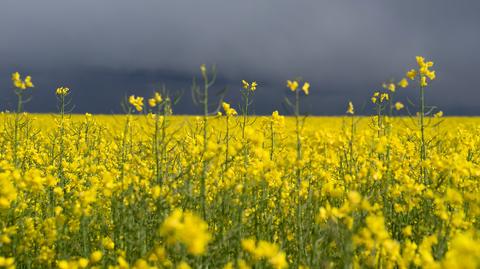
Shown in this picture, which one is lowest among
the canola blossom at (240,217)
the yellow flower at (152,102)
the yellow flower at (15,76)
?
the canola blossom at (240,217)

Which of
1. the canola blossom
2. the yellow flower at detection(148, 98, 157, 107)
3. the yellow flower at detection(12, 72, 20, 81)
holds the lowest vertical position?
the canola blossom

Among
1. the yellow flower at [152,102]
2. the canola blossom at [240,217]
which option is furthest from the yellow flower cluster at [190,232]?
the yellow flower at [152,102]

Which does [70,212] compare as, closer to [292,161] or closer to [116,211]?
[116,211]

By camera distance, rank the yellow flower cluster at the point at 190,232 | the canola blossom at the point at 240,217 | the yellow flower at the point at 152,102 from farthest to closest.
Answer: the yellow flower at the point at 152,102 < the canola blossom at the point at 240,217 < the yellow flower cluster at the point at 190,232

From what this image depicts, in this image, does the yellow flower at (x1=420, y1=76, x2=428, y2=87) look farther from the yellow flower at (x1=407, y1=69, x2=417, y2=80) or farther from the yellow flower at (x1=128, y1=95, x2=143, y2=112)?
the yellow flower at (x1=128, y1=95, x2=143, y2=112)

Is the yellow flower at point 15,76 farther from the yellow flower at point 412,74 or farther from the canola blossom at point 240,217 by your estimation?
the yellow flower at point 412,74

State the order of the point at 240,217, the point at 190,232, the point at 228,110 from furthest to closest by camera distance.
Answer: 1. the point at 228,110
2. the point at 240,217
3. the point at 190,232

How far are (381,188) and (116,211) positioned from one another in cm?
315

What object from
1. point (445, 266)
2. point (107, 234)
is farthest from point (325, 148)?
point (445, 266)

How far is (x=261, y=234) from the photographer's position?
461 cm

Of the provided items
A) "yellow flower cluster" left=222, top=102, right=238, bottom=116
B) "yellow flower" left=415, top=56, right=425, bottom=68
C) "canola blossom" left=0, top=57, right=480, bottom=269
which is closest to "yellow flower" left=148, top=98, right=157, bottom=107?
"canola blossom" left=0, top=57, right=480, bottom=269

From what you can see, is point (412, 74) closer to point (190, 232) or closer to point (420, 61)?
point (420, 61)

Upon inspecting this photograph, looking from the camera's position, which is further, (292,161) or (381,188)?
(381,188)

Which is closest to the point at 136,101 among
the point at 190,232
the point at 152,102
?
the point at 152,102
